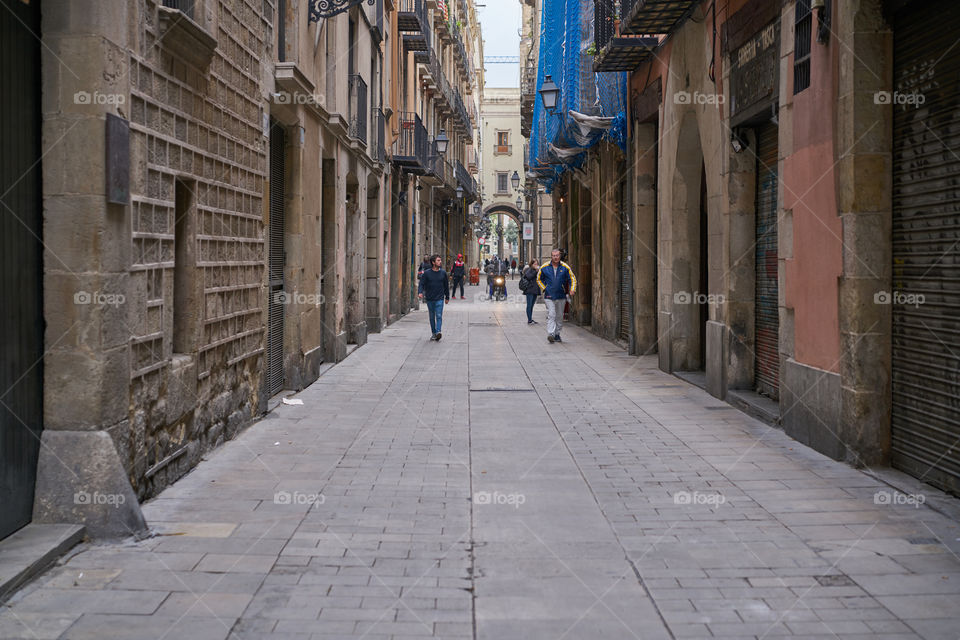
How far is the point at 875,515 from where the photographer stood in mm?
5613

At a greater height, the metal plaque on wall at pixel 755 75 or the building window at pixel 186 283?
the metal plaque on wall at pixel 755 75

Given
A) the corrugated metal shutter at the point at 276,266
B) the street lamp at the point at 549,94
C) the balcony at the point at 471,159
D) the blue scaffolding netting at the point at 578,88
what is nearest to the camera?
the corrugated metal shutter at the point at 276,266

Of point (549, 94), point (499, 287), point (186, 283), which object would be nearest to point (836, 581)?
point (186, 283)

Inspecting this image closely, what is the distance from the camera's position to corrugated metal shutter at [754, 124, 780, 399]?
9.82m

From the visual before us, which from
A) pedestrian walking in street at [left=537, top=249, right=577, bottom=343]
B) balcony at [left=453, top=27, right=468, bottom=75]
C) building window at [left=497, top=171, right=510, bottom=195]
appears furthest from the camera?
building window at [left=497, top=171, right=510, bottom=195]

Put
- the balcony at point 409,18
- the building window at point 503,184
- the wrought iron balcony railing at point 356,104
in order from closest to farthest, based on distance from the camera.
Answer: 1. the wrought iron balcony railing at point 356,104
2. the balcony at point 409,18
3. the building window at point 503,184

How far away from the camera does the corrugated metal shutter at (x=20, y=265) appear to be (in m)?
4.75

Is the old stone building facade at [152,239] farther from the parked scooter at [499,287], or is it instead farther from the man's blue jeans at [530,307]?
the parked scooter at [499,287]

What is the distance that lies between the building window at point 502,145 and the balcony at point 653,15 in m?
60.6

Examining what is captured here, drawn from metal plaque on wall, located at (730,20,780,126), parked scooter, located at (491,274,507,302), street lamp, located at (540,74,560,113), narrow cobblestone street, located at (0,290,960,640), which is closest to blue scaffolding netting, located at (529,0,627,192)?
street lamp, located at (540,74,560,113)

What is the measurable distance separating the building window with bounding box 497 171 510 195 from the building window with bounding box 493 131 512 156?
178 centimetres

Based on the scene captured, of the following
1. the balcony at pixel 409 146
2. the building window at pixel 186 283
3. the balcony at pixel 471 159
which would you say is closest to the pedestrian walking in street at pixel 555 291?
the balcony at pixel 409 146

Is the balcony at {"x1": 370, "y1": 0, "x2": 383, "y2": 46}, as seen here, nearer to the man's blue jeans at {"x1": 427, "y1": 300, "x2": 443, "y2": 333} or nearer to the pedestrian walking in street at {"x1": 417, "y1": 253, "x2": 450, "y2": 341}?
the pedestrian walking in street at {"x1": 417, "y1": 253, "x2": 450, "y2": 341}

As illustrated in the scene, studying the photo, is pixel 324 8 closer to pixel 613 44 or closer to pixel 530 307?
pixel 613 44
